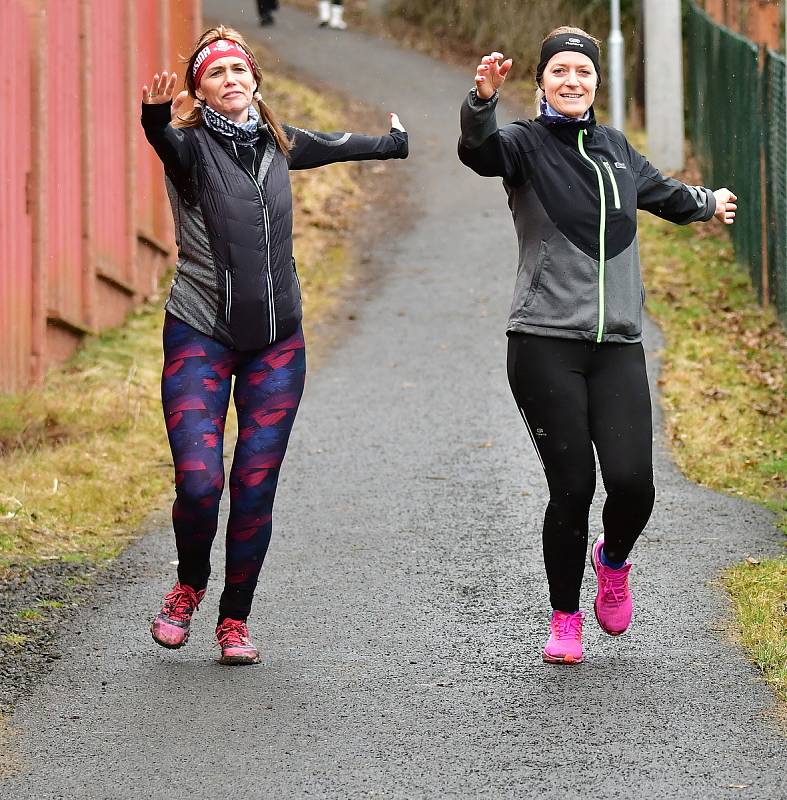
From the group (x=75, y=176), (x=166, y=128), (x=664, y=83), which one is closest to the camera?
(x=166, y=128)

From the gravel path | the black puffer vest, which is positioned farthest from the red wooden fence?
the black puffer vest

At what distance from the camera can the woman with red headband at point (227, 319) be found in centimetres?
523

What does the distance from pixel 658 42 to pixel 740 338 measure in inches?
265

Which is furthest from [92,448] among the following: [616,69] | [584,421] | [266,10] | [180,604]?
[266,10]

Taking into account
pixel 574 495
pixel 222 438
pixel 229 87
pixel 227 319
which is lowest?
pixel 574 495

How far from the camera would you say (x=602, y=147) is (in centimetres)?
527

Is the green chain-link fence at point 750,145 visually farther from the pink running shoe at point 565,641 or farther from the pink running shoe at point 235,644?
the pink running shoe at point 235,644

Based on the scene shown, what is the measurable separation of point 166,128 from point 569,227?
1.31 metres

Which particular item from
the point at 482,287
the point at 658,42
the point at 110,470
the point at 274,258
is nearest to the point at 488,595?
the point at 274,258

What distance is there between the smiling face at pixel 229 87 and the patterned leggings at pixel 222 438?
707 mm

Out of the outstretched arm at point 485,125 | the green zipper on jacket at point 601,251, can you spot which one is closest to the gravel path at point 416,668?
the green zipper on jacket at point 601,251

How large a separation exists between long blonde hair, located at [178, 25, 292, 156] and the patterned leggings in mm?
640

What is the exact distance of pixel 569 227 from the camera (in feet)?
17.0

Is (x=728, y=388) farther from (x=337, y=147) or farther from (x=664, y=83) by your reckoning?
(x=664, y=83)
